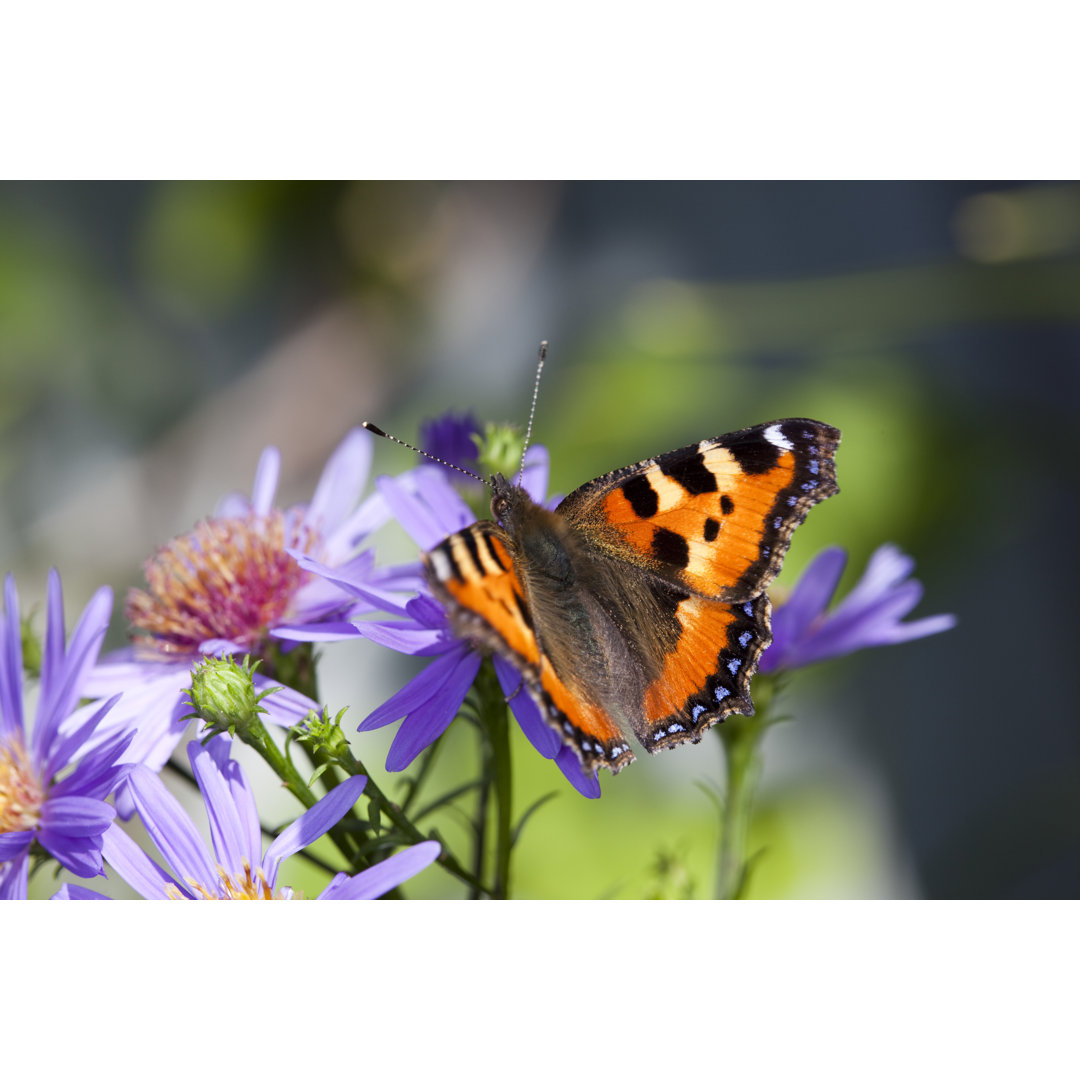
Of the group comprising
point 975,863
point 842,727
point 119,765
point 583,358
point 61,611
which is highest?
point 583,358

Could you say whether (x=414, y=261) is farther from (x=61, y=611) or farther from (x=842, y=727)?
(x=61, y=611)

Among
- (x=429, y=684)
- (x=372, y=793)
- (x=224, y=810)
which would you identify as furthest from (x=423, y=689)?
(x=224, y=810)

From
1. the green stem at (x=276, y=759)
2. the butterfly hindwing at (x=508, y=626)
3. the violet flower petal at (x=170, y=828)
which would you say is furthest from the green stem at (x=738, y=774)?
the violet flower petal at (x=170, y=828)

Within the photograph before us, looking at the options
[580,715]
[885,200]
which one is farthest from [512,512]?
[885,200]

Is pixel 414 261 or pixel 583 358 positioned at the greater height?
pixel 414 261

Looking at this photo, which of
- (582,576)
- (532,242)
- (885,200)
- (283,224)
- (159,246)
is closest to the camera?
(582,576)

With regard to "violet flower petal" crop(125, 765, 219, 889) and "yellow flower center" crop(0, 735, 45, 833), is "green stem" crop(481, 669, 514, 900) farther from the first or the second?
"yellow flower center" crop(0, 735, 45, 833)

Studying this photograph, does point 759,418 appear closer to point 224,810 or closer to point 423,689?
point 423,689
